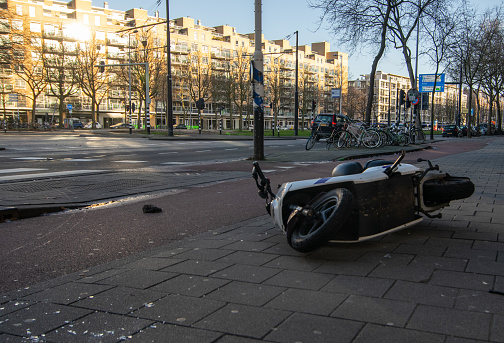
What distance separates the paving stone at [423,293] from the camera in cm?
252

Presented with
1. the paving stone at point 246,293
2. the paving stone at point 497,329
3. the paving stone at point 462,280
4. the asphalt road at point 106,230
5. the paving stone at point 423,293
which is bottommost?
the asphalt road at point 106,230

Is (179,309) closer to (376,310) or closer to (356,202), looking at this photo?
(376,310)

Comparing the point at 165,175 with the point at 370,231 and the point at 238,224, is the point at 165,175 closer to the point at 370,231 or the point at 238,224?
the point at 238,224

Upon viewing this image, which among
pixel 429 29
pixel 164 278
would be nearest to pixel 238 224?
pixel 164 278

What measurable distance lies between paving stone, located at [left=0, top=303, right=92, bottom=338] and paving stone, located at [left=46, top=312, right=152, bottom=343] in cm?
7

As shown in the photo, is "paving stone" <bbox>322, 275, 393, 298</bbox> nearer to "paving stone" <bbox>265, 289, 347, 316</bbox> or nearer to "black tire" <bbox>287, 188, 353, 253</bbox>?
"paving stone" <bbox>265, 289, 347, 316</bbox>

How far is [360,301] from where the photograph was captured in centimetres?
255

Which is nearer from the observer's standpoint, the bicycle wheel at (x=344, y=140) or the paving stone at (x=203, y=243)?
the paving stone at (x=203, y=243)

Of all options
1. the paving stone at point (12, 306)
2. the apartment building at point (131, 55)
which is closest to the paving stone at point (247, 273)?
the paving stone at point (12, 306)

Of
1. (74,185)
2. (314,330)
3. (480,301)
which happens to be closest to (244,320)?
(314,330)

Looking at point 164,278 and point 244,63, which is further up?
point 244,63

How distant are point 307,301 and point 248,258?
0.96m

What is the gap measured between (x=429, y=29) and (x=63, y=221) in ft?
91.8

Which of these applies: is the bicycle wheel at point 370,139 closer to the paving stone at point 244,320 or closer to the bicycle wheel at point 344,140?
the bicycle wheel at point 344,140
